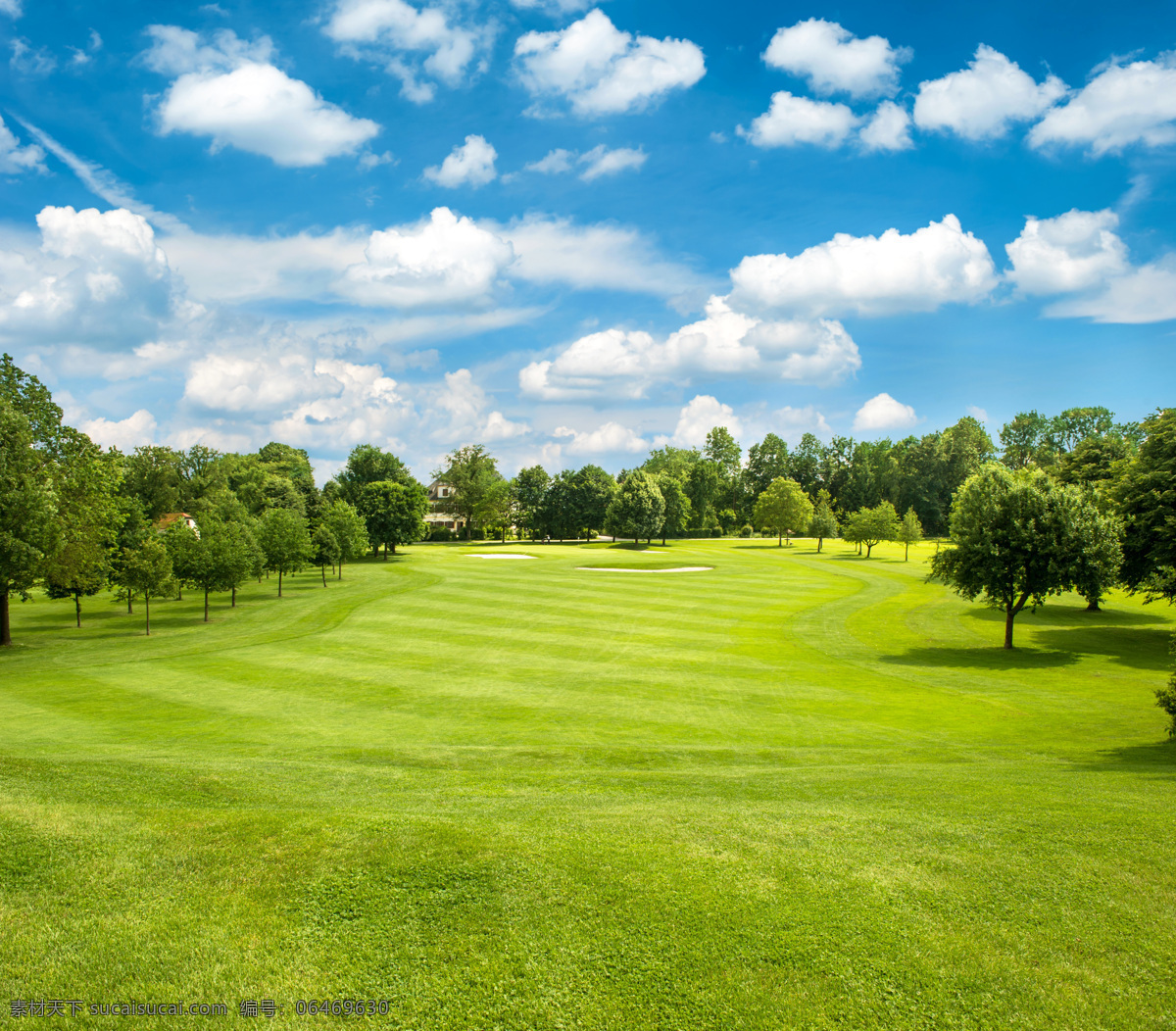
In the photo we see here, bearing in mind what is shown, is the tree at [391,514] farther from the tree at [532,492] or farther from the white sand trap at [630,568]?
Answer: the tree at [532,492]

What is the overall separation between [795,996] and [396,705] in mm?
17393

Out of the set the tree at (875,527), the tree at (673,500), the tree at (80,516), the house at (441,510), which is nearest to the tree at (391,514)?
the tree at (80,516)

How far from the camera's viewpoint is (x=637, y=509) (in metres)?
98.2

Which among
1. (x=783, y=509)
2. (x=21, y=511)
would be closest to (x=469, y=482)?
(x=783, y=509)

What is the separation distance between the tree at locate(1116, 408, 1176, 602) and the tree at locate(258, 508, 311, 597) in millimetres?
51940

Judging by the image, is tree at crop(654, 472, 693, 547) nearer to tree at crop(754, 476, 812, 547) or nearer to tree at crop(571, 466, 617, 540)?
tree at crop(571, 466, 617, 540)

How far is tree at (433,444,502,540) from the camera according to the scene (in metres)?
123

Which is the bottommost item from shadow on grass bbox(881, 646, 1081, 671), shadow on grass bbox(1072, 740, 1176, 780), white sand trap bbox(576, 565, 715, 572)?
shadow on grass bbox(881, 646, 1081, 671)

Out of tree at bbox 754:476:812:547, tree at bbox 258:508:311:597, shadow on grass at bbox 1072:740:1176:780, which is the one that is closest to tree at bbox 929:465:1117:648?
shadow on grass at bbox 1072:740:1176:780

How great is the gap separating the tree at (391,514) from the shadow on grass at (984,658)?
204 feet

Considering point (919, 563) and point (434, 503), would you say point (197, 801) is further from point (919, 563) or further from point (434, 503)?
point (434, 503)

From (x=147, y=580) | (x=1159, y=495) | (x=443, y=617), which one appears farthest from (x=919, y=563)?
(x=147, y=580)

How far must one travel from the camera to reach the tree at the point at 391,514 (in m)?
79.0

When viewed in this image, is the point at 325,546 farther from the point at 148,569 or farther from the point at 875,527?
the point at 875,527
